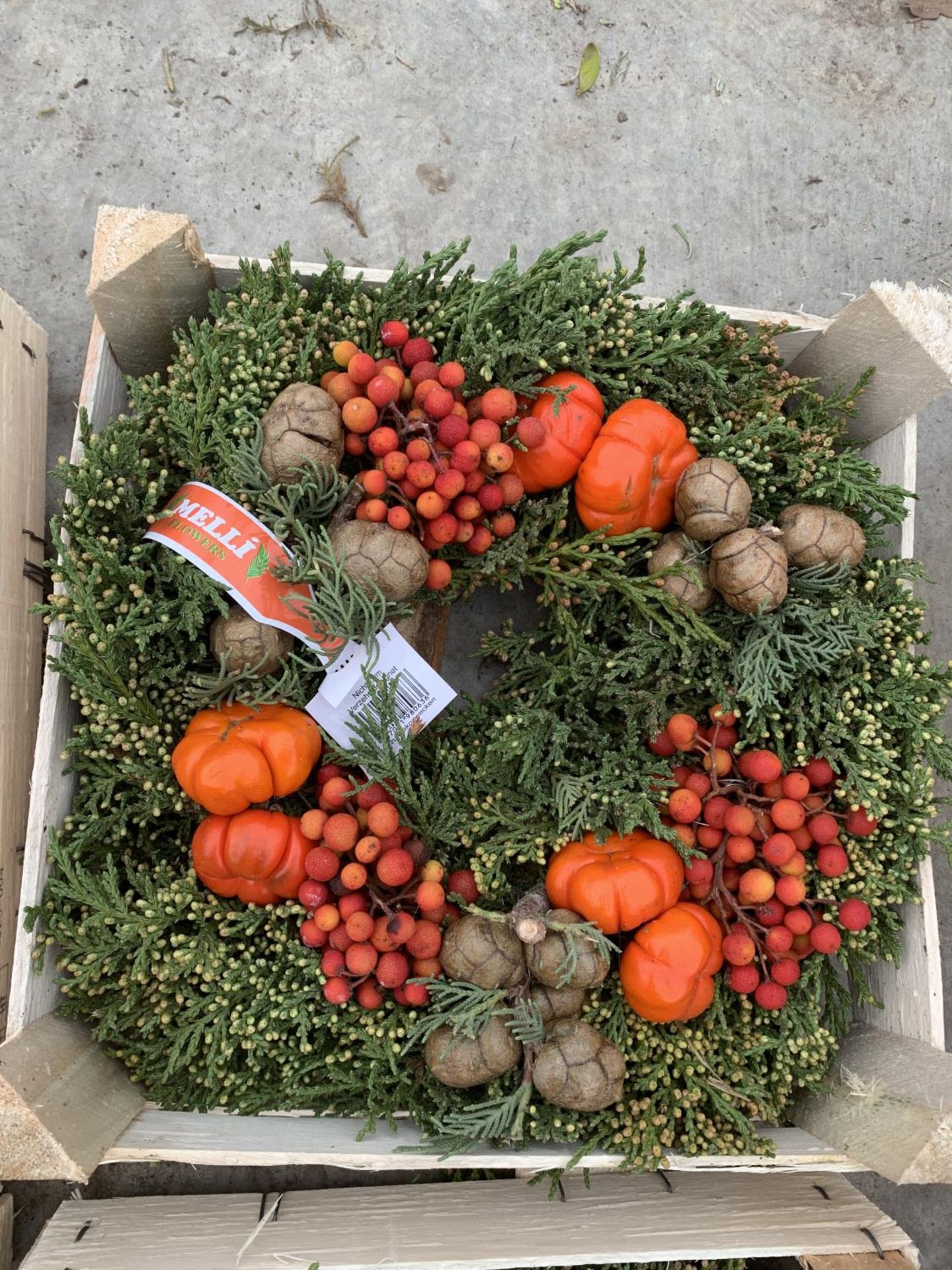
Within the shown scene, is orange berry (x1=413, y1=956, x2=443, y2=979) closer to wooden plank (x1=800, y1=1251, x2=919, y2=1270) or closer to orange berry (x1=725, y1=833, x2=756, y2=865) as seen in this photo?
orange berry (x1=725, y1=833, x2=756, y2=865)

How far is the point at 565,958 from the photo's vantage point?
1.61 m

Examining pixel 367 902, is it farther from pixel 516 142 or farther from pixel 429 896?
pixel 516 142

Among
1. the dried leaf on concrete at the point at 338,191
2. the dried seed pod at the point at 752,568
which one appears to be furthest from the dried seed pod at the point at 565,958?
the dried leaf on concrete at the point at 338,191

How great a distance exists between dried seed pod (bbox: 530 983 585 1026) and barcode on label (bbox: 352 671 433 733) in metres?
0.56

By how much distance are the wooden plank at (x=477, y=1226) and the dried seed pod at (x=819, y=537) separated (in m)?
1.34

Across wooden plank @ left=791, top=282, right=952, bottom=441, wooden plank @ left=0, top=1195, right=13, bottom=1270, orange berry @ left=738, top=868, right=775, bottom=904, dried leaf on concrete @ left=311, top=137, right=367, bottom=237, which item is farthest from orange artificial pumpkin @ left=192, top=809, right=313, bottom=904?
dried leaf on concrete @ left=311, top=137, right=367, bottom=237

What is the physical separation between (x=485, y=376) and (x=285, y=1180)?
203 cm

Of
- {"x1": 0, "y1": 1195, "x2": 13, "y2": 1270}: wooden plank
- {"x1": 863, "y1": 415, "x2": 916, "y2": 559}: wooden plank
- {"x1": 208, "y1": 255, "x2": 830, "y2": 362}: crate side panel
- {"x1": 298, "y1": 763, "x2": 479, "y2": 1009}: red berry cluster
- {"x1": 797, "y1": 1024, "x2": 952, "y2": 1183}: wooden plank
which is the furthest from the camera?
{"x1": 0, "y1": 1195, "x2": 13, "y2": 1270}: wooden plank

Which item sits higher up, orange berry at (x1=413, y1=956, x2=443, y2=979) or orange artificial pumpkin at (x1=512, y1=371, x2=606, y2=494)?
orange artificial pumpkin at (x1=512, y1=371, x2=606, y2=494)

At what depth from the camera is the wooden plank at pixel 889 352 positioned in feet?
5.72

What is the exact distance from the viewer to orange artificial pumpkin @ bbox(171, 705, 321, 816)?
1.59m

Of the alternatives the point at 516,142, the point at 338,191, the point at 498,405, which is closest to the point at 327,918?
the point at 498,405

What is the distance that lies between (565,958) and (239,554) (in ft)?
3.10

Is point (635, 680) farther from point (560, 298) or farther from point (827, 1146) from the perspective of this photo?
point (827, 1146)
